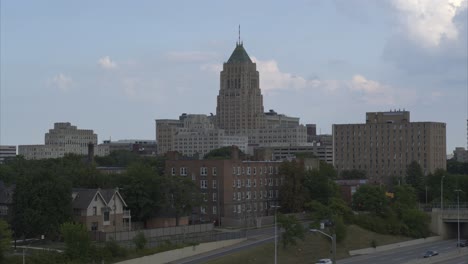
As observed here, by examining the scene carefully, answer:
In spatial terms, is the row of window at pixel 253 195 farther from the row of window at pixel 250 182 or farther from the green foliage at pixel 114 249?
the green foliage at pixel 114 249

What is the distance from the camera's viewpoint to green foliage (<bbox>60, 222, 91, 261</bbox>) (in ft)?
265

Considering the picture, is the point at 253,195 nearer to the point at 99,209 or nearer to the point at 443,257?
the point at 443,257

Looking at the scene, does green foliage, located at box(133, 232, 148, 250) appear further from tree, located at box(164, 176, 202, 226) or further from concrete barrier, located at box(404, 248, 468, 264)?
concrete barrier, located at box(404, 248, 468, 264)

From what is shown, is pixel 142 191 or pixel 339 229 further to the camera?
pixel 339 229

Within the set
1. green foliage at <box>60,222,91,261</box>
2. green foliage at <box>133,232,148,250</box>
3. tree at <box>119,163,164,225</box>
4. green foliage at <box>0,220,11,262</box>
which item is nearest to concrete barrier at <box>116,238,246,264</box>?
green foliage at <box>133,232,148,250</box>

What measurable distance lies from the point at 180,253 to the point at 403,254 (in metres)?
36.0

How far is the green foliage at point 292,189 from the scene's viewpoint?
132875mm

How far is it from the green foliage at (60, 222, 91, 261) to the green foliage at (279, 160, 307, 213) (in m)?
56.1

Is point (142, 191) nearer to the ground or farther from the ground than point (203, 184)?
nearer to the ground

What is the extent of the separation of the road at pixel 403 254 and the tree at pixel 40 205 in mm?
35116

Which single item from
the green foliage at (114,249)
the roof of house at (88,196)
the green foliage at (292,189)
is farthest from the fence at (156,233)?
the green foliage at (292,189)

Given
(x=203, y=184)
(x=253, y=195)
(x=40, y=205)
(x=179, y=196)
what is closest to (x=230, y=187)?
(x=203, y=184)

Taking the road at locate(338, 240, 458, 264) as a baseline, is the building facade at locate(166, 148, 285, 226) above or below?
above

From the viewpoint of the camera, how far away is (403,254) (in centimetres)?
11300
